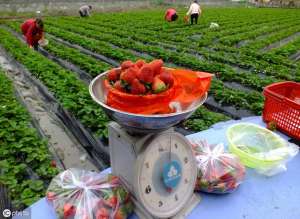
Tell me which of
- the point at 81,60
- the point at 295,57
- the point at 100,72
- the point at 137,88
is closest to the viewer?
the point at 137,88

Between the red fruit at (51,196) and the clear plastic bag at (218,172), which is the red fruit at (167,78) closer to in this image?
the clear plastic bag at (218,172)

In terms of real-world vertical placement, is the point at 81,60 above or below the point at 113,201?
below

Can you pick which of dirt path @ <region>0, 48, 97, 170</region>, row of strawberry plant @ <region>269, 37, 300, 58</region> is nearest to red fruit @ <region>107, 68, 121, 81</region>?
dirt path @ <region>0, 48, 97, 170</region>

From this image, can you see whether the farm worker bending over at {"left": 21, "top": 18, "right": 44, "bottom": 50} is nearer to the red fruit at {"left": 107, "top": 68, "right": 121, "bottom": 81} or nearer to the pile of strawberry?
the red fruit at {"left": 107, "top": 68, "right": 121, "bottom": 81}

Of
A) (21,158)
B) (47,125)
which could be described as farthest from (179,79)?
(47,125)

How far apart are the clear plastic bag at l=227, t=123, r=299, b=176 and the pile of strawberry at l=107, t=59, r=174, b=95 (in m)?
0.87

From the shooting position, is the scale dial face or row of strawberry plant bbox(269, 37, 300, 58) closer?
the scale dial face

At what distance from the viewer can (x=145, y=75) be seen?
4.61ft

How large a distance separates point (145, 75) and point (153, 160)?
1.38 feet

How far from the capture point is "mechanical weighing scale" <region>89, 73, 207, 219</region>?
1381 mm

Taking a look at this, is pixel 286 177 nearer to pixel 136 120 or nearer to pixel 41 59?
pixel 136 120

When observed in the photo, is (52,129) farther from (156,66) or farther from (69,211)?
(156,66)

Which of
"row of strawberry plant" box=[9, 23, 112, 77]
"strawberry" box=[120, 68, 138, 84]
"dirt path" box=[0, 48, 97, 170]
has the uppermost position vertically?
"strawberry" box=[120, 68, 138, 84]

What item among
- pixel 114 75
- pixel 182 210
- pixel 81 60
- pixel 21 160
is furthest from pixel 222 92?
pixel 114 75
